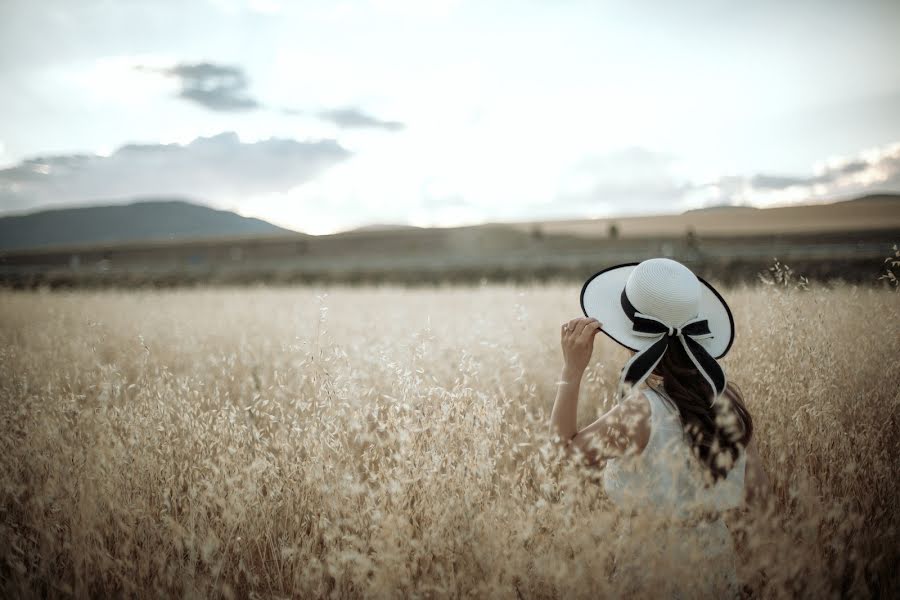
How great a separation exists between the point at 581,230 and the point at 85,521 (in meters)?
→ 59.4

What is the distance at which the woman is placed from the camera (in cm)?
169

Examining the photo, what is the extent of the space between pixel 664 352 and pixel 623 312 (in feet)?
0.93

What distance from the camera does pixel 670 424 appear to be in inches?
71.5

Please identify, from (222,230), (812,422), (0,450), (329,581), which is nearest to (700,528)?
(812,422)

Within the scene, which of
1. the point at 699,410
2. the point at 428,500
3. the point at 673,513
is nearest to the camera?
the point at 673,513

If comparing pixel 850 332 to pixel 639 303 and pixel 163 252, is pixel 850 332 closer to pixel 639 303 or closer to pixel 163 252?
pixel 639 303

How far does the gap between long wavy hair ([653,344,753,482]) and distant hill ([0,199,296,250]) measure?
4044 inches

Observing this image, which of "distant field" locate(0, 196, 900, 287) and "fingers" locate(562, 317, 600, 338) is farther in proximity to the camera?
"distant field" locate(0, 196, 900, 287)

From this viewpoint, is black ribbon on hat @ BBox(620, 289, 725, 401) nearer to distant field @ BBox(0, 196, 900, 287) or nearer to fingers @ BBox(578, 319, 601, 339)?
fingers @ BBox(578, 319, 601, 339)

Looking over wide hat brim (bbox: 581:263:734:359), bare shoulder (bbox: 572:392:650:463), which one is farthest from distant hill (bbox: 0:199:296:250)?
bare shoulder (bbox: 572:392:650:463)

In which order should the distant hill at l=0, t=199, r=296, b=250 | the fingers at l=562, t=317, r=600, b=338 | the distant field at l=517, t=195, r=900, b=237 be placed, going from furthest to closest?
the distant hill at l=0, t=199, r=296, b=250
the distant field at l=517, t=195, r=900, b=237
the fingers at l=562, t=317, r=600, b=338

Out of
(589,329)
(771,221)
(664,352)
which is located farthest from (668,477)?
(771,221)

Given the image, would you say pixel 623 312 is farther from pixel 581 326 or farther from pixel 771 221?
pixel 771 221

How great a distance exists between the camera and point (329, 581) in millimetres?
2066
